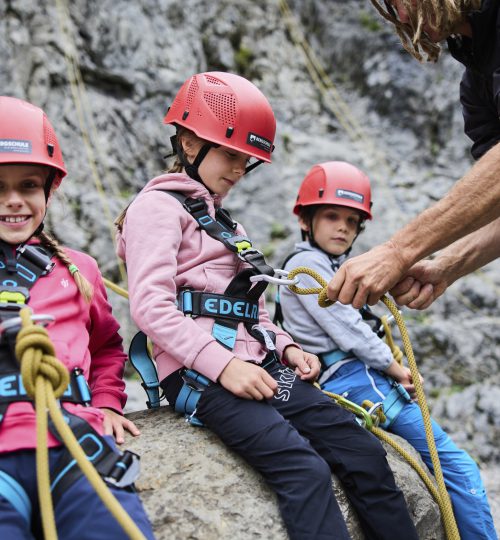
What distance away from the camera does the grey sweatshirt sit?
3424 mm

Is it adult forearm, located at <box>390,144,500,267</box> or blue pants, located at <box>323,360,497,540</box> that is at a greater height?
adult forearm, located at <box>390,144,500,267</box>

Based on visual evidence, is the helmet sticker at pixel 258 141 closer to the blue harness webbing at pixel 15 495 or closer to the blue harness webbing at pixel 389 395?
the blue harness webbing at pixel 389 395

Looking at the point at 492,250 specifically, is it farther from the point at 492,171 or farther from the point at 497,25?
the point at 497,25

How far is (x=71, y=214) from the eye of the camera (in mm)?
6785

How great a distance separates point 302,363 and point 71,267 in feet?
3.98

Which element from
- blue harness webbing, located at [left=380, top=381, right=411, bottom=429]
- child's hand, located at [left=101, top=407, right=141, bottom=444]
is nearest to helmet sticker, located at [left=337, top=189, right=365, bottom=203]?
blue harness webbing, located at [left=380, top=381, right=411, bottom=429]

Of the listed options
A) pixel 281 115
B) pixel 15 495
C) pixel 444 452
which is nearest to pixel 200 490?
pixel 15 495

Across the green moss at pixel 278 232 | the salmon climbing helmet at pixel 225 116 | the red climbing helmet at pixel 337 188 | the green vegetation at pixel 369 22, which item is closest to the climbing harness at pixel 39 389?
the salmon climbing helmet at pixel 225 116

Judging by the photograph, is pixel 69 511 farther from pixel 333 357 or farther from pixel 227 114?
pixel 333 357

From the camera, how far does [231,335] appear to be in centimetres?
254

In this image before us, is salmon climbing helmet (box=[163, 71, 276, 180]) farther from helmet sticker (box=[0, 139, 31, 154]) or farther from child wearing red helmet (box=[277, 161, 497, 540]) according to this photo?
child wearing red helmet (box=[277, 161, 497, 540])

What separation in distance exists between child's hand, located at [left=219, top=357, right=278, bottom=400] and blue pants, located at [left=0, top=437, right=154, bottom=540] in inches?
23.4

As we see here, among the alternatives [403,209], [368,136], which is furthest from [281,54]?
[403,209]

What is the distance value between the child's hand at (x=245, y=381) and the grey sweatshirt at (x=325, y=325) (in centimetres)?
117
